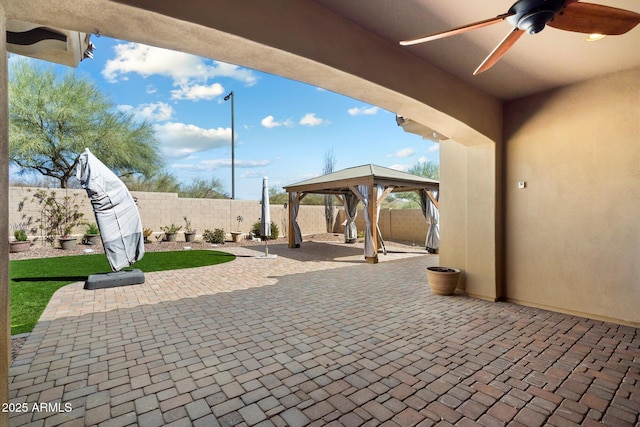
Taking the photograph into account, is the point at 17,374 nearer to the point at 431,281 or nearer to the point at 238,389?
the point at 238,389

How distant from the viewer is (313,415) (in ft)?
6.60

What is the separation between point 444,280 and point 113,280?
5993 mm

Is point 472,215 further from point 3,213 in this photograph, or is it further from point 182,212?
point 182,212

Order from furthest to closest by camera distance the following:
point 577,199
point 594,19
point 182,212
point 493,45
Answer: point 182,212 → point 577,199 → point 493,45 → point 594,19

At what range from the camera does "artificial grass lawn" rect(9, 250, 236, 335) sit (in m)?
4.14

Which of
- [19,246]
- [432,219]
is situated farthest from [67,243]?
[432,219]

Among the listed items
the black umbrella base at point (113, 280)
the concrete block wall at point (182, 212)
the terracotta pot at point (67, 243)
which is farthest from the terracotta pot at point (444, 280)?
the terracotta pot at point (67, 243)

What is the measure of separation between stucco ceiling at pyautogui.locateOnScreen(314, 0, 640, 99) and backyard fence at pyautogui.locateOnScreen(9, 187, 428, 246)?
30.1ft

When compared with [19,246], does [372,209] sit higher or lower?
higher

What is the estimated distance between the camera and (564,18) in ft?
6.20

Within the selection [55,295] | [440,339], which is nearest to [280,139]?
[55,295]

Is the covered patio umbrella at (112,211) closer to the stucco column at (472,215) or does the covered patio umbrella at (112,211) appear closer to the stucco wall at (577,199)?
the stucco column at (472,215)

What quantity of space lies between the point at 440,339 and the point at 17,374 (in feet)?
13.3

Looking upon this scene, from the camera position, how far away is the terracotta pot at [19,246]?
333 inches
